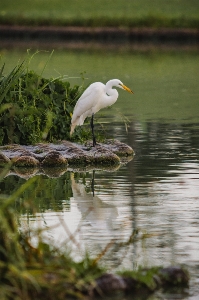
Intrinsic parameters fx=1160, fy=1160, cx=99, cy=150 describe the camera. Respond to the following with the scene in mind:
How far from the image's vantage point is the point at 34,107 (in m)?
16.1

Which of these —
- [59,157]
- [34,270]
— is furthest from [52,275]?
[59,157]

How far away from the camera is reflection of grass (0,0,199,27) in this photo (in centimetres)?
5416

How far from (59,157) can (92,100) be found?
1512 mm

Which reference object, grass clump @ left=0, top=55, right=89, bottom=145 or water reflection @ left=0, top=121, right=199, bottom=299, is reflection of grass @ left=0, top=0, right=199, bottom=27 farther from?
water reflection @ left=0, top=121, right=199, bottom=299

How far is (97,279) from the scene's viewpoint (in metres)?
7.49

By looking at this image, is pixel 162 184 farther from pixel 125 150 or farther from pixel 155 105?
pixel 155 105

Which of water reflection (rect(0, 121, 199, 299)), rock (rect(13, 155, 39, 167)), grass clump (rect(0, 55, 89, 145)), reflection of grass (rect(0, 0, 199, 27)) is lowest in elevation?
water reflection (rect(0, 121, 199, 299))

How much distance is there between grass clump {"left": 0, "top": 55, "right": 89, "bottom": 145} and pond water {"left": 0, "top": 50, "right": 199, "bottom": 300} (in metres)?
0.43

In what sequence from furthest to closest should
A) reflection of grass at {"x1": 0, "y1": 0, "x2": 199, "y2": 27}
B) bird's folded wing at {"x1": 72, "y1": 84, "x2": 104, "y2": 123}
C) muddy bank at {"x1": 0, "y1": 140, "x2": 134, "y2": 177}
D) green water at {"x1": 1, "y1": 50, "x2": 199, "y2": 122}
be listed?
reflection of grass at {"x1": 0, "y1": 0, "x2": 199, "y2": 27}, green water at {"x1": 1, "y1": 50, "x2": 199, "y2": 122}, bird's folded wing at {"x1": 72, "y1": 84, "x2": 104, "y2": 123}, muddy bank at {"x1": 0, "y1": 140, "x2": 134, "y2": 177}

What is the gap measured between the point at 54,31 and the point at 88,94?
39918 mm

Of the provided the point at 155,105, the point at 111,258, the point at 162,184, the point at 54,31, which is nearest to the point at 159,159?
the point at 162,184

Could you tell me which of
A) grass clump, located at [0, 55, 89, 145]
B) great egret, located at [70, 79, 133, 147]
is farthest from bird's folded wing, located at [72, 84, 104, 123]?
grass clump, located at [0, 55, 89, 145]

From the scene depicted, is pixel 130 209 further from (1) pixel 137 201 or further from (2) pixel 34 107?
(2) pixel 34 107

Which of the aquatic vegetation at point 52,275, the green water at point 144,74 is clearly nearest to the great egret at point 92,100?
the green water at point 144,74
